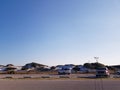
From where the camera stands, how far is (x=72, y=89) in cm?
2077

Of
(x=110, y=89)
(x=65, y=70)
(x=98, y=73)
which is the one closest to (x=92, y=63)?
(x=65, y=70)

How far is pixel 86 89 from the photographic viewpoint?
2056cm

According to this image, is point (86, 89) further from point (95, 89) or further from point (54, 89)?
point (54, 89)

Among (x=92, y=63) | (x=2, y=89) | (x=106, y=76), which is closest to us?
(x=2, y=89)

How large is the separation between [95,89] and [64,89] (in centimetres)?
267

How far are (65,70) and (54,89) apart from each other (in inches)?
1289

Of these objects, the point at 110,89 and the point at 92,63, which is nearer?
the point at 110,89

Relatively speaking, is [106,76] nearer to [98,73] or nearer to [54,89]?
[98,73]

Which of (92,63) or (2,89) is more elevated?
(92,63)

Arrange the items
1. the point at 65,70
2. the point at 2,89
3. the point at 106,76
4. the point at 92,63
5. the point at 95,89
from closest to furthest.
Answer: the point at 95,89
the point at 2,89
the point at 106,76
the point at 65,70
the point at 92,63

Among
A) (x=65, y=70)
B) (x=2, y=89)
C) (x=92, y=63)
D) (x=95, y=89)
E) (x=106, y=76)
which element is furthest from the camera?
(x=92, y=63)

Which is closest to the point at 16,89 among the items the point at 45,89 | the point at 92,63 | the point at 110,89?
the point at 45,89

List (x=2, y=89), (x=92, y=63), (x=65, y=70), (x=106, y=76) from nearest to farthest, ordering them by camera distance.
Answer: (x=2, y=89) → (x=106, y=76) → (x=65, y=70) → (x=92, y=63)

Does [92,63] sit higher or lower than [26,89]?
higher
